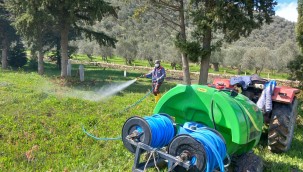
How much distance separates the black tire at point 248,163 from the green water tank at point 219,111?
0.14 meters

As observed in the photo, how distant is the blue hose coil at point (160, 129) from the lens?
4.90m

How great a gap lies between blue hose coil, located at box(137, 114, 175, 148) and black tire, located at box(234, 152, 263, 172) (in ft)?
4.89

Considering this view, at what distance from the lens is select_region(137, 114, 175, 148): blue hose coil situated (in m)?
4.90

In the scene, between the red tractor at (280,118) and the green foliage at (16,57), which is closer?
the red tractor at (280,118)

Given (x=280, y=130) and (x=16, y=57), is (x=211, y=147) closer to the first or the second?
(x=280, y=130)

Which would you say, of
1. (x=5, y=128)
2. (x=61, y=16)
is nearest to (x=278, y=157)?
(x=5, y=128)

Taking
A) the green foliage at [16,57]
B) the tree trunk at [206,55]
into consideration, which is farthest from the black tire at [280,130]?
the green foliage at [16,57]

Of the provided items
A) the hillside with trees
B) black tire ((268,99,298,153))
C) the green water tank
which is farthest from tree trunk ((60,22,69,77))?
the green water tank

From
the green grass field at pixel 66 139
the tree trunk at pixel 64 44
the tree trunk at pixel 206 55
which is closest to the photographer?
the green grass field at pixel 66 139

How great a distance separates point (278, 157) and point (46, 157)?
5387 millimetres

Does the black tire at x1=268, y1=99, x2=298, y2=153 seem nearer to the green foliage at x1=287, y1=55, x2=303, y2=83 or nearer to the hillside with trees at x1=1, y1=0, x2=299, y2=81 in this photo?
the hillside with trees at x1=1, y1=0, x2=299, y2=81

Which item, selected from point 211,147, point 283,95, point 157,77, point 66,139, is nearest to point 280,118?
point 283,95

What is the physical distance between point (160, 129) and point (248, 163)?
6.30 feet

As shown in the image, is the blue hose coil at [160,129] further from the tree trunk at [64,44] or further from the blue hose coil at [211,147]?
the tree trunk at [64,44]
